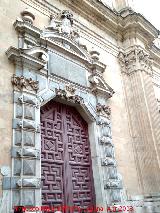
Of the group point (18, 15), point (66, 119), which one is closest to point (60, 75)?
point (66, 119)

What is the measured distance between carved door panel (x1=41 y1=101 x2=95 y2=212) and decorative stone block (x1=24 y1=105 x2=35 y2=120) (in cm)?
47

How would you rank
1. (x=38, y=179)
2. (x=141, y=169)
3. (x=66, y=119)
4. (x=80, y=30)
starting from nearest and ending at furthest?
(x=38, y=179), (x=66, y=119), (x=141, y=169), (x=80, y=30)

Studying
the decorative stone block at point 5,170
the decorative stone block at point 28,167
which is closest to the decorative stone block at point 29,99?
the decorative stone block at point 28,167

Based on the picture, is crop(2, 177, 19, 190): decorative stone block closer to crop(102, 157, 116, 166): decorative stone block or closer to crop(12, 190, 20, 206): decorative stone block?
crop(12, 190, 20, 206): decorative stone block

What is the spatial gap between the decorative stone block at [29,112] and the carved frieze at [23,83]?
401 mm

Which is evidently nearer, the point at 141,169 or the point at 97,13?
the point at 141,169

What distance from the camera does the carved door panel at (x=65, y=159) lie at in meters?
4.82

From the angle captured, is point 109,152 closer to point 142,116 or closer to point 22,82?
point 142,116

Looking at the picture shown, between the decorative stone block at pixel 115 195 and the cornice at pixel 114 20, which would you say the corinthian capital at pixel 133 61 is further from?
the decorative stone block at pixel 115 195

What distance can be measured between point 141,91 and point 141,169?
223cm

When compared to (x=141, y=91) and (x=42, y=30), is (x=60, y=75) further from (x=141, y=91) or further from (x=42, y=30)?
(x=141, y=91)

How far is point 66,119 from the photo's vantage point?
5.71 metres

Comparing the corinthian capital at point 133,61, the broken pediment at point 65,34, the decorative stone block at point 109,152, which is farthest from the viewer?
the corinthian capital at point 133,61

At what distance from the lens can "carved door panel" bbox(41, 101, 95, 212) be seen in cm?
482
